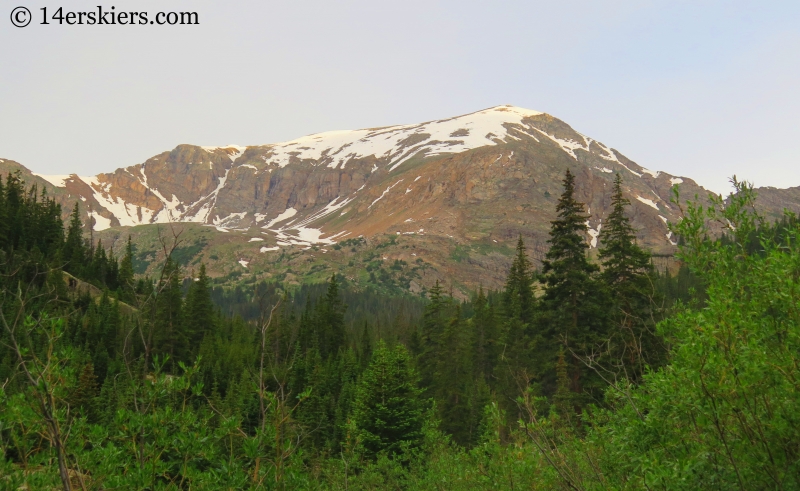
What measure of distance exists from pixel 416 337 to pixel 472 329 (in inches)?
224

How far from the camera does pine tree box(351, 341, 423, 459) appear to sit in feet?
96.7

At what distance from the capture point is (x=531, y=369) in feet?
103

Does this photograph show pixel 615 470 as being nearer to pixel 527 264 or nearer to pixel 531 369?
pixel 531 369

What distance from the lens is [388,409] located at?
1188 inches

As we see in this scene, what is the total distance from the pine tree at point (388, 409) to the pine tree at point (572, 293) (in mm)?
8399

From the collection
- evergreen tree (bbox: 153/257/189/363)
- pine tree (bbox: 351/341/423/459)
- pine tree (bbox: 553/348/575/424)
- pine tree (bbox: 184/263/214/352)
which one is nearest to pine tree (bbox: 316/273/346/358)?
pine tree (bbox: 184/263/214/352)

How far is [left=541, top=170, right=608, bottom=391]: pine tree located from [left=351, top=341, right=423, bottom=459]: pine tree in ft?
27.6

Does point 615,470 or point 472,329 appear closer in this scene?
point 615,470

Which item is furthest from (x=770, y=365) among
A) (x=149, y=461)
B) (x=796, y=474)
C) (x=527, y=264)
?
(x=527, y=264)

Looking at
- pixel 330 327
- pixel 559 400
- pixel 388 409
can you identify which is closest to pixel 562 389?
pixel 559 400

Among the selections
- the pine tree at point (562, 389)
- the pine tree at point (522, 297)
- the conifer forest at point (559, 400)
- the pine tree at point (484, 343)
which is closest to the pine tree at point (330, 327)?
the pine tree at point (484, 343)

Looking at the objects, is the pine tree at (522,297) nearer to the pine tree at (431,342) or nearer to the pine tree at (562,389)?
the pine tree at (431,342)

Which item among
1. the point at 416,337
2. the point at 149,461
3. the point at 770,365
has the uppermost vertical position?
the point at 770,365

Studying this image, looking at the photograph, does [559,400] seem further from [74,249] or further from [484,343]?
[74,249]
